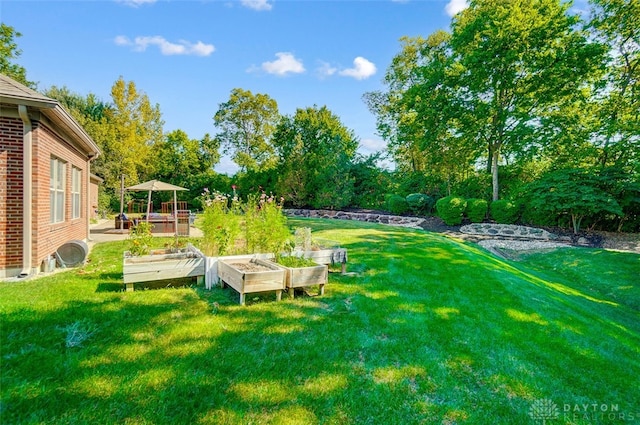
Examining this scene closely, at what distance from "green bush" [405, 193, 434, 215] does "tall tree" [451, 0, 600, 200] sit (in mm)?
3090

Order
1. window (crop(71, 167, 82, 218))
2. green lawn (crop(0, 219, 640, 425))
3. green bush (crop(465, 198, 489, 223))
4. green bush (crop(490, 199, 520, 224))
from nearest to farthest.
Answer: green lawn (crop(0, 219, 640, 425)) < window (crop(71, 167, 82, 218)) < green bush (crop(490, 199, 520, 224)) < green bush (crop(465, 198, 489, 223))

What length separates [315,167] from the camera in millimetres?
19984

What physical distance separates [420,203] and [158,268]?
14.4 meters

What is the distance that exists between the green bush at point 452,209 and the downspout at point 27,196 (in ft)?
45.7

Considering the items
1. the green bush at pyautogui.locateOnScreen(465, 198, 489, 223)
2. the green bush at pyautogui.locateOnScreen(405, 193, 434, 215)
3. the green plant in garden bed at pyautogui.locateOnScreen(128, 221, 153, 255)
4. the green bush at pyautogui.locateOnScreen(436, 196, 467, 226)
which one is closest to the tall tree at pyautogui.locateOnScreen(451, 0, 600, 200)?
the green bush at pyautogui.locateOnScreen(465, 198, 489, 223)

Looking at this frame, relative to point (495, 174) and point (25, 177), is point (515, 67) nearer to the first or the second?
point (495, 174)

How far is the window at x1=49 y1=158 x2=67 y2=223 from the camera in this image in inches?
255

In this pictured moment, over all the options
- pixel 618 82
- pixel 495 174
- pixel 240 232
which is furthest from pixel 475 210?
pixel 240 232

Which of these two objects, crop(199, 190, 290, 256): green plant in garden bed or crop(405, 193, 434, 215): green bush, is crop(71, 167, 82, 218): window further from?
crop(405, 193, 434, 215): green bush

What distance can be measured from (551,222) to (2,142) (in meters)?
17.0

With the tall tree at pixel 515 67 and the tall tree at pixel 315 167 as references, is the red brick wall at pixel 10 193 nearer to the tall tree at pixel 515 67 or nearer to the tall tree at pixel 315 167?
the tall tree at pixel 315 167

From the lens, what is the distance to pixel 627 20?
1342 centimetres

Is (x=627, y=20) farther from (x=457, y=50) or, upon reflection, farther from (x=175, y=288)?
(x=175, y=288)

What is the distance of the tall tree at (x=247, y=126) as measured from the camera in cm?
3031
